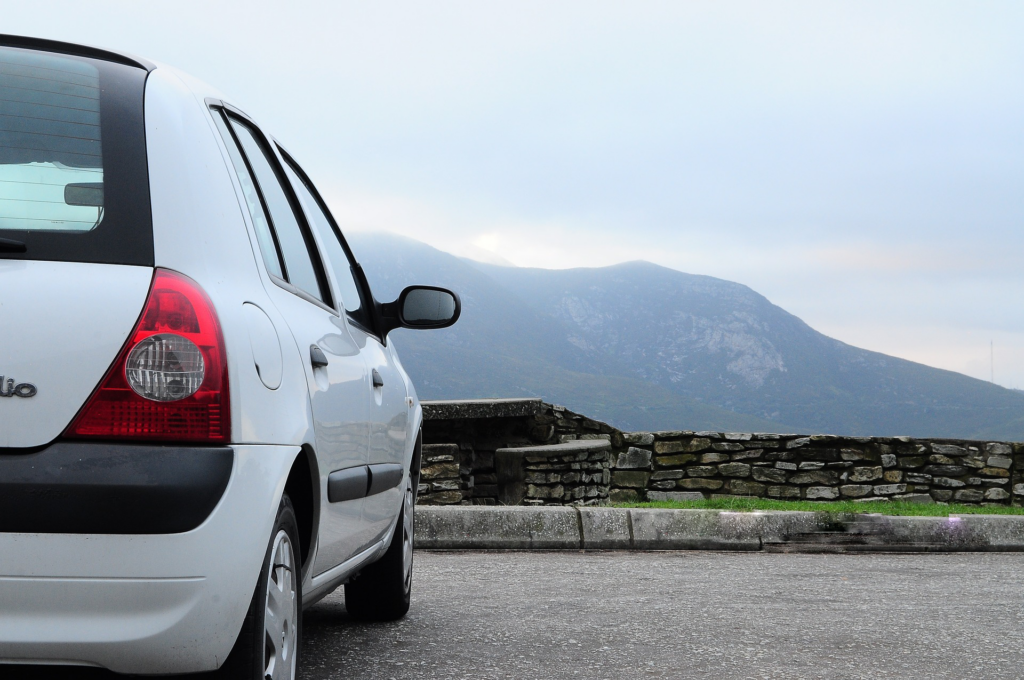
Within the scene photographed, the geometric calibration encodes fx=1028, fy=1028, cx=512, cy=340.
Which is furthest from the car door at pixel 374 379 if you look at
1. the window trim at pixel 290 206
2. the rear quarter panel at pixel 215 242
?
the rear quarter panel at pixel 215 242

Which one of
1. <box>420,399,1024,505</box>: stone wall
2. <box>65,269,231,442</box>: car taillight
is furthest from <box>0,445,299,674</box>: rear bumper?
<box>420,399,1024,505</box>: stone wall

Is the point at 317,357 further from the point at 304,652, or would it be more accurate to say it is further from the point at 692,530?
the point at 692,530

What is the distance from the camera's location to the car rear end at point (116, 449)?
5.57 ft

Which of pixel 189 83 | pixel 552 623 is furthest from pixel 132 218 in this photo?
pixel 552 623

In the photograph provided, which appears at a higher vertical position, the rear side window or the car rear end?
the rear side window

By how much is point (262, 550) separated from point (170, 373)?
382 millimetres

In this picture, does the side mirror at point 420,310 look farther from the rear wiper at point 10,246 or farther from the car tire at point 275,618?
the rear wiper at point 10,246

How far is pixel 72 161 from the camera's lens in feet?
6.63

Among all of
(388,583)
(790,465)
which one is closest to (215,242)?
(388,583)

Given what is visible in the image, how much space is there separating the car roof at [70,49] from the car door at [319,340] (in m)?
0.23

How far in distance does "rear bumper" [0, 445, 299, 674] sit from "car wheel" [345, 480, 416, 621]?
85.2 inches

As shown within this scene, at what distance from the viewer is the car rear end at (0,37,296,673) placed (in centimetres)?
170

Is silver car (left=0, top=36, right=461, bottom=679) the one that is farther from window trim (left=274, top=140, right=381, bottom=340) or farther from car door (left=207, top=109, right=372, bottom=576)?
window trim (left=274, top=140, right=381, bottom=340)

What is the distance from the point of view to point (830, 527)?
7.35 m
